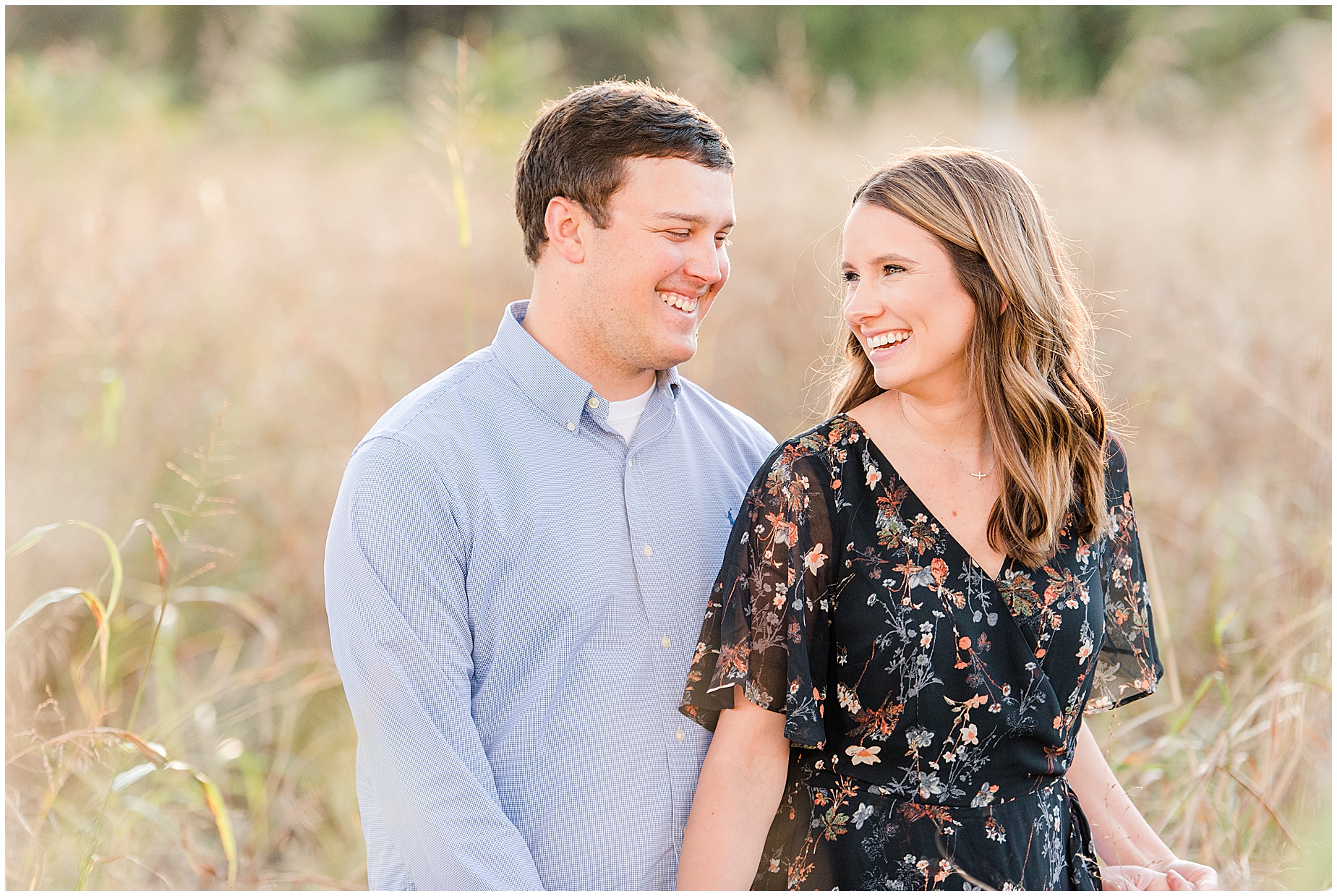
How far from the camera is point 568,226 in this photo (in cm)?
179

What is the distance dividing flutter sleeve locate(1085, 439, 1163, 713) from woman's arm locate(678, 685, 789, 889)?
0.58m

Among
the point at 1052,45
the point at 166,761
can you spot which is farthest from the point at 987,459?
the point at 1052,45

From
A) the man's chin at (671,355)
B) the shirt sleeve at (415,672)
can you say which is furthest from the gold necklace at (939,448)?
the shirt sleeve at (415,672)

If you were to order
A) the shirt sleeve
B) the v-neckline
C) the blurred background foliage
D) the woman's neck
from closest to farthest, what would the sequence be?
the shirt sleeve
the v-neckline
the woman's neck
the blurred background foliage

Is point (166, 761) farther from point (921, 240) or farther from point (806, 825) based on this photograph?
point (921, 240)

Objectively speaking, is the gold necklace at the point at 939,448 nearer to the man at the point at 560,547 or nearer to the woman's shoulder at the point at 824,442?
the woman's shoulder at the point at 824,442

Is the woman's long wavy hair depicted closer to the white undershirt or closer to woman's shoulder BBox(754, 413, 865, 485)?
woman's shoulder BBox(754, 413, 865, 485)

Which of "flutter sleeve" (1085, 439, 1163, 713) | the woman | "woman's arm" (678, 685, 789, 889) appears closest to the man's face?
the woman

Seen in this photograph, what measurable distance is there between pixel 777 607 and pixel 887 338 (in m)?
0.44

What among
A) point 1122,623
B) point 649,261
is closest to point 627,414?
point 649,261

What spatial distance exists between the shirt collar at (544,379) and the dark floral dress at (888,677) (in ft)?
1.06

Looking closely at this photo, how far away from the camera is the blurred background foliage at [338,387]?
234 centimetres

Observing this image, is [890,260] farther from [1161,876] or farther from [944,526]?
[1161,876]

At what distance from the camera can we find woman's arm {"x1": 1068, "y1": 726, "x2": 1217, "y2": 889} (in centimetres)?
166
